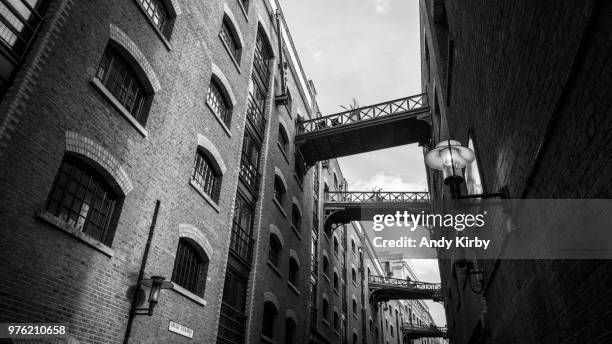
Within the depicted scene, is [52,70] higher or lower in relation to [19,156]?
higher

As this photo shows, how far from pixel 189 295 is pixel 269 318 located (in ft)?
18.5

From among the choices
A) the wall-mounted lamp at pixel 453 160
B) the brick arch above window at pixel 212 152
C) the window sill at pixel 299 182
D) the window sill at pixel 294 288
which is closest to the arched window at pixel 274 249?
the window sill at pixel 294 288

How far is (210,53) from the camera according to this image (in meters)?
11.9

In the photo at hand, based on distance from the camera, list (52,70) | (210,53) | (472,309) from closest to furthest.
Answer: (52,70), (472,309), (210,53)

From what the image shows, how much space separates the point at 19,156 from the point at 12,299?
1.88 m

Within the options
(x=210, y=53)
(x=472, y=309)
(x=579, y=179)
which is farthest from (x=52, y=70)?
(x=472, y=309)

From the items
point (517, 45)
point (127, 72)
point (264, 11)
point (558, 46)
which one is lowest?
point (558, 46)

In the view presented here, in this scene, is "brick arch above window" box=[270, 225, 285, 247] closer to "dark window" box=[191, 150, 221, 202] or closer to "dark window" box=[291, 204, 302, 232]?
"dark window" box=[291, 204, 302, 232]

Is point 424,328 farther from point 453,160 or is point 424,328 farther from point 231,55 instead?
point 453,160

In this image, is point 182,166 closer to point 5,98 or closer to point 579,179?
point 5,98

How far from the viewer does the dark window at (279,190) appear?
16.9 m

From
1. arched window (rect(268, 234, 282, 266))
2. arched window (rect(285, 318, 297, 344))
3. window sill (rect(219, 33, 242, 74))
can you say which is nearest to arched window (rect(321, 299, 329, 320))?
arched window (rect(285, 318, 297, 344))

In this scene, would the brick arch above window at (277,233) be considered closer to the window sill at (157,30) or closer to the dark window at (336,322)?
the window sill at (157,30)

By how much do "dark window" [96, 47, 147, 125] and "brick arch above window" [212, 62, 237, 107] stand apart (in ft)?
10.7
